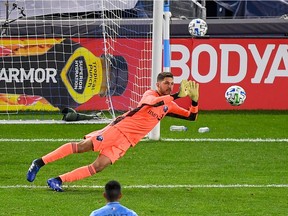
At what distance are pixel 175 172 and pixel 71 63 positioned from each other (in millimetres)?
7282

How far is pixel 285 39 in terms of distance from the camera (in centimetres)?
2203

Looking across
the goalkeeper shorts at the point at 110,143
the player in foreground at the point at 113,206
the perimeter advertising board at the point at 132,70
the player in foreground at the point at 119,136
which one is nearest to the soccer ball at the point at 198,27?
the perimeter advertising board at the point at 132,70

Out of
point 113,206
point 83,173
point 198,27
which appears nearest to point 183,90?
point 83,173

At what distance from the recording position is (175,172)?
14.8 m

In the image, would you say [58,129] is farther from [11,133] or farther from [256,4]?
[256,4]

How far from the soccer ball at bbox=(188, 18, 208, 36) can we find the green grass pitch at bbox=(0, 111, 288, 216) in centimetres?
195

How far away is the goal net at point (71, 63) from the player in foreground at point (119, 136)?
24.8 feet

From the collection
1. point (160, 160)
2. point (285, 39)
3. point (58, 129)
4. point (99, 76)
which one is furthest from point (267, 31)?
point (160, 160)

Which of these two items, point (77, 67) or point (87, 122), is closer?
point (87, 122)

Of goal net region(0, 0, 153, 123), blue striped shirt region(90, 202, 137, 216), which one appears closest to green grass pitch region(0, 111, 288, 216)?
goal net region(0, 0, 153, 123)

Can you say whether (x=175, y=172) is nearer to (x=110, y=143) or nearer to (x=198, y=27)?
(x=110, y=143)

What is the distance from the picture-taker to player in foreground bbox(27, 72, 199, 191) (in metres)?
13.0

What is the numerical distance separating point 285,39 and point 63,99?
4986 mm

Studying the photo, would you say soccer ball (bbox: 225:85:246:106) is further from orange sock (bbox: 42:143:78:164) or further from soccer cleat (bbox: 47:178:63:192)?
soccer cleat (bbox: 47:178:63:192)
